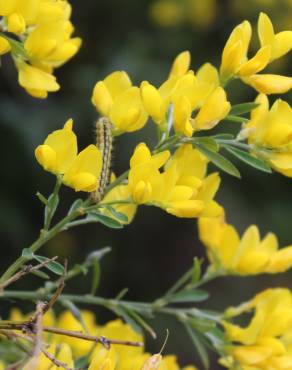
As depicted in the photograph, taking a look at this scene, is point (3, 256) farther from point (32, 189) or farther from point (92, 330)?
point (92, 330)

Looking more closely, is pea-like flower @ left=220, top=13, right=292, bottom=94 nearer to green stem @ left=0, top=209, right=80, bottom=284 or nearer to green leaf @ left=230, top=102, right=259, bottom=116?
green leaf @ left=230, top=102, right=259, bottom=116

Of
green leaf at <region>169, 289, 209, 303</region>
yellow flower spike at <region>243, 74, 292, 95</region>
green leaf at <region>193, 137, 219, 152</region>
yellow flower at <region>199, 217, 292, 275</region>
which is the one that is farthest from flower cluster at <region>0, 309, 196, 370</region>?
yellow flower spike at <region>243, 74, 292, 95</region>

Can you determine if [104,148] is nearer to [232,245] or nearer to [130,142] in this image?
[232,245]

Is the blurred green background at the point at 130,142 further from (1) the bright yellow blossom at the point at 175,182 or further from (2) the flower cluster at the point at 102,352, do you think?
(1) the bright yellow blossom at the point at 175,182

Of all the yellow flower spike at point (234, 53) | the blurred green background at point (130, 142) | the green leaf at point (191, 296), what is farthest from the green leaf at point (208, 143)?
the blurred green background at point (130, 142)

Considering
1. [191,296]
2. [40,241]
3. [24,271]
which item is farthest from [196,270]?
[24,271]
